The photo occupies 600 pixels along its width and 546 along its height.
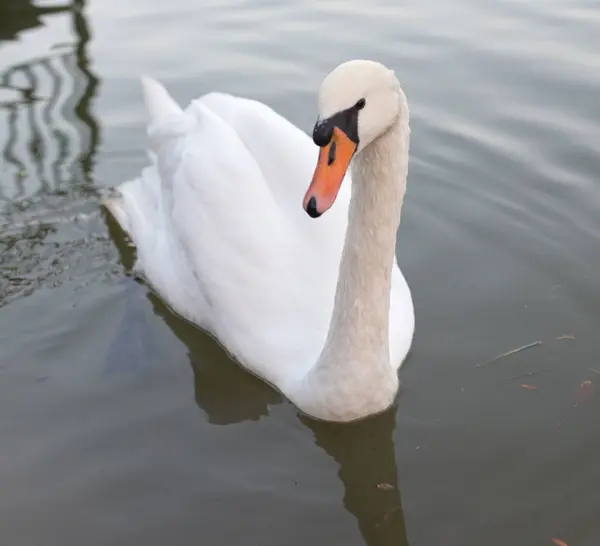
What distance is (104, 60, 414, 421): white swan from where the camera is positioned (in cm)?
354

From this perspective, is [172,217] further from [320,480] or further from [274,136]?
[320,480]

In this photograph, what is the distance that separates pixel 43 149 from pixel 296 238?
3168 millimetres

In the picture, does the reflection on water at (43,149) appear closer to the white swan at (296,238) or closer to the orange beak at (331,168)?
the white swan at (296,238)

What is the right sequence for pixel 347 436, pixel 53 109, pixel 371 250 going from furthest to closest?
1. pixel 53 109
2. pixel 347 436
3. pixel 371 250

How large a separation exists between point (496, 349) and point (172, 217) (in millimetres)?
1877

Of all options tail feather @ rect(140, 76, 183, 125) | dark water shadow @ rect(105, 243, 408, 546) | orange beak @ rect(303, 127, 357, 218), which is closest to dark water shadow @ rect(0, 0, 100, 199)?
tail feather @ rect(140, 76, 183, 125)

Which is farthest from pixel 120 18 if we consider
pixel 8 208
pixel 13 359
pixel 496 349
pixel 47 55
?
pixel 496 349

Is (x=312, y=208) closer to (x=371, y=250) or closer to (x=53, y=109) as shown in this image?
(x=371, y=250)

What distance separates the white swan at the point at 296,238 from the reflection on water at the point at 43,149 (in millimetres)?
558

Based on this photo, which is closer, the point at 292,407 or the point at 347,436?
the point at 347,436

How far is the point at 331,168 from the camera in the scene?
135 inches

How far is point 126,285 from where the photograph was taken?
5.50 metres

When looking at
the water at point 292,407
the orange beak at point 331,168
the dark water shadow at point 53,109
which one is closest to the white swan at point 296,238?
the orange beak at point 331,168

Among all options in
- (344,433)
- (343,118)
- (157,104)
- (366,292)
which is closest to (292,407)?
(344,433)
